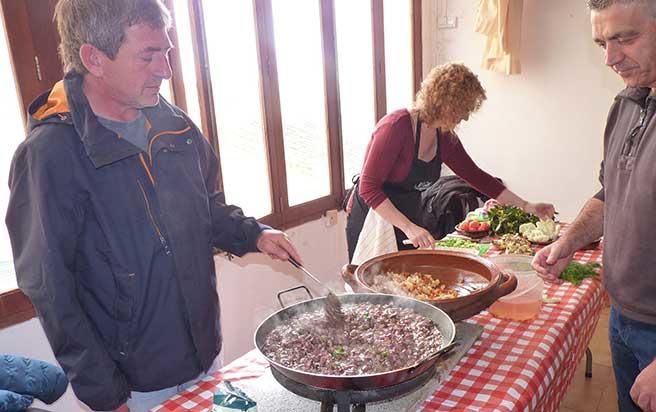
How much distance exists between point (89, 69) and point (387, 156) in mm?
1425

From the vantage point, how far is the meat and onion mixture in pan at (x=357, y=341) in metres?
1.10

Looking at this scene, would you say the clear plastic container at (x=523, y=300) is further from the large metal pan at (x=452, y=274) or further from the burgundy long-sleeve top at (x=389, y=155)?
the burgundy long-sleeve top at (x=389, y=155)

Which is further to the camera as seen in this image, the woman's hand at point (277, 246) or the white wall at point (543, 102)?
the white wall at point (543, 102)

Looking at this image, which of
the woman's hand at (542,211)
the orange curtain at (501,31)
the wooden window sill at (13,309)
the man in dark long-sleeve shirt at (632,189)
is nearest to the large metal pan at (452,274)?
the man in dark long-sleeve shirt at (632,189)

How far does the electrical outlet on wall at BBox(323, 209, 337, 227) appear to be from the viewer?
3543mm

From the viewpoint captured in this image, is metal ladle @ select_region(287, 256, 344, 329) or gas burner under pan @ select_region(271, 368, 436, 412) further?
metal ladle @ select_region(287, 256, 344, 329)

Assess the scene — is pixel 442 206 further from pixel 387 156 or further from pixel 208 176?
pixel 208 176

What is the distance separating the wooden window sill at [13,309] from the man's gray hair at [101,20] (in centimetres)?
122

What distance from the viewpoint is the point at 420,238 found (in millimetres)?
2131

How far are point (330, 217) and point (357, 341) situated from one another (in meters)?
2.36

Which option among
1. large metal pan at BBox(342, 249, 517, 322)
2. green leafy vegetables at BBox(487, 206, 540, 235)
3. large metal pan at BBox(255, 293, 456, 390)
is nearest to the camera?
large metal pan at BBox(255, 293, 456, 390)

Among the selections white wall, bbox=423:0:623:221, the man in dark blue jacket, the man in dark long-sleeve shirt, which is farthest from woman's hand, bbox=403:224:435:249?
white wall, bbox=423:0:623:221

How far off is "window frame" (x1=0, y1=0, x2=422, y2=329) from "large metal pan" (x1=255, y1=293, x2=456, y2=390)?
647 millimetres

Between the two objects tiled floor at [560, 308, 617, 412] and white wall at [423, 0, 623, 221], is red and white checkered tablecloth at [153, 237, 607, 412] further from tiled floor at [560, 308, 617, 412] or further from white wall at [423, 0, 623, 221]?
white wall at [423, 0, 623, 221]
